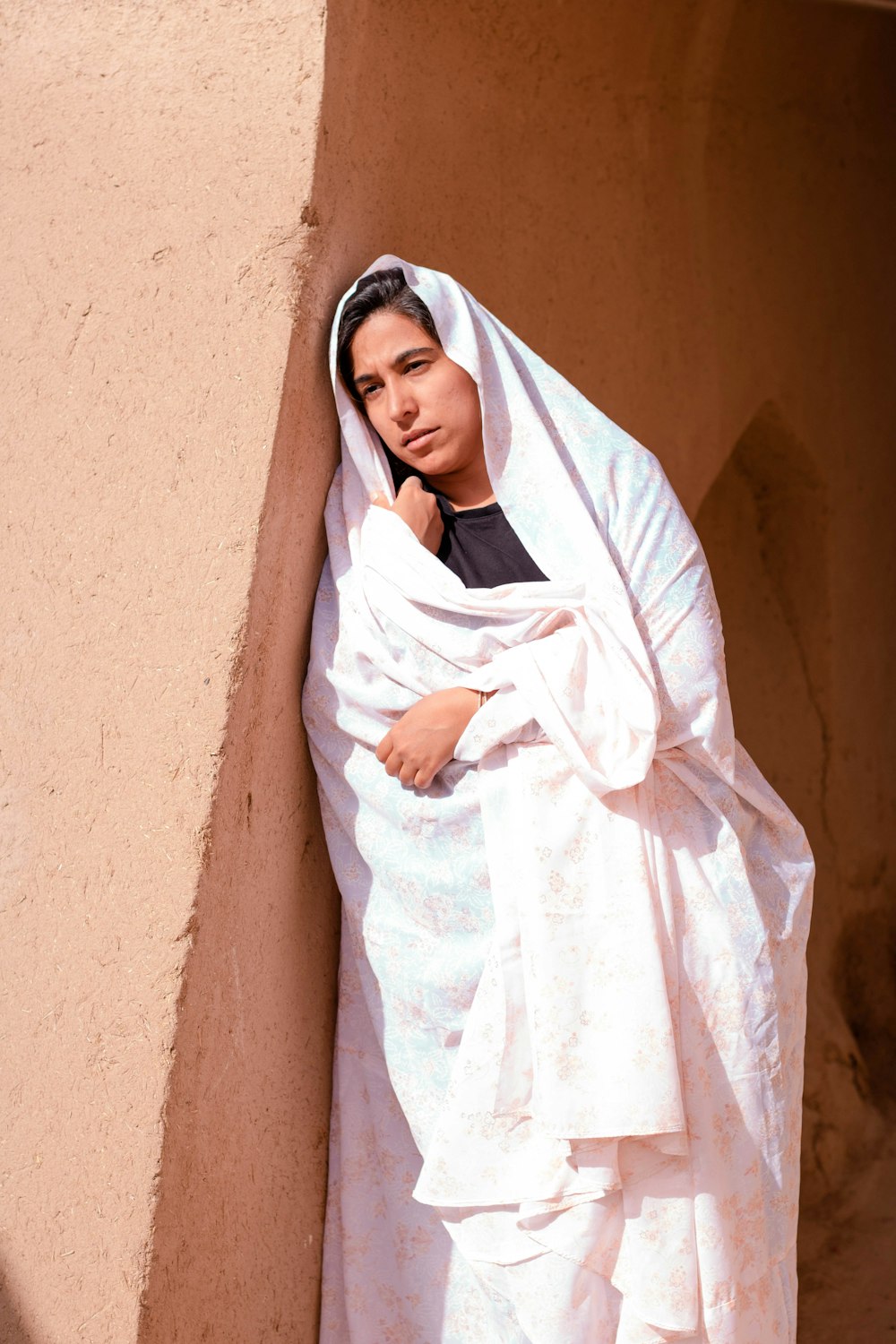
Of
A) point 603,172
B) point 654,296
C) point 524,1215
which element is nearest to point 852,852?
point 654,296

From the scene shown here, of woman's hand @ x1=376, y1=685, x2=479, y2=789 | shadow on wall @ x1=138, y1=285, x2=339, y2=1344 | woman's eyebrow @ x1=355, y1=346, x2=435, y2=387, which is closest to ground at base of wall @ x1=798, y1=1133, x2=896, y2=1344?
shadow on wall @ x1=138, y1=285, x2=339, y2=1344

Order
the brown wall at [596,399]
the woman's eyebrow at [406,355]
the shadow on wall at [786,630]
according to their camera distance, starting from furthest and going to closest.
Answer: the shadow on wall at [786,630]
the woman's eyebrow at [406,355]
the brown wall at [596,399]

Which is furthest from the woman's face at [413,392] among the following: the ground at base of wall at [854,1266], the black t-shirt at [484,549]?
the ground at base of wall at [854,1266]

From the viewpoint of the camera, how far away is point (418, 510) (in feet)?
7.15

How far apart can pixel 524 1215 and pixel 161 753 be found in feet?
2.67

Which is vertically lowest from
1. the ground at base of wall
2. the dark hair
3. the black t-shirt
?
the ground at base of wall

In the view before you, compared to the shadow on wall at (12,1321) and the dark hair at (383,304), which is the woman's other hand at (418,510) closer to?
the dark hair at (383,304)

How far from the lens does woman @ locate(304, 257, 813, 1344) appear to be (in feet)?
6.32

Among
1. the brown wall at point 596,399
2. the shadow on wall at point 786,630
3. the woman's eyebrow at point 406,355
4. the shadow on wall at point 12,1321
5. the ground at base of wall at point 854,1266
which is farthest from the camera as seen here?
the shadow on wall at point 786,630

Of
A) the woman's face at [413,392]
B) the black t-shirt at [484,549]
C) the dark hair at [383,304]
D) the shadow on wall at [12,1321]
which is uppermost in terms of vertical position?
the dark hair at [383,304]

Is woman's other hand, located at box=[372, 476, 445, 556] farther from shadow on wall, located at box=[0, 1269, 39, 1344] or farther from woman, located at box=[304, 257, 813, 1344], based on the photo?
shadow on wall, located at box=[0, 1269, 39, 1344]

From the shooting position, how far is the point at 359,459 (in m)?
2.22

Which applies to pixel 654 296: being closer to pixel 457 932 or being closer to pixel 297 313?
pixel 297 313

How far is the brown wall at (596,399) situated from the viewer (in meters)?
2.01
